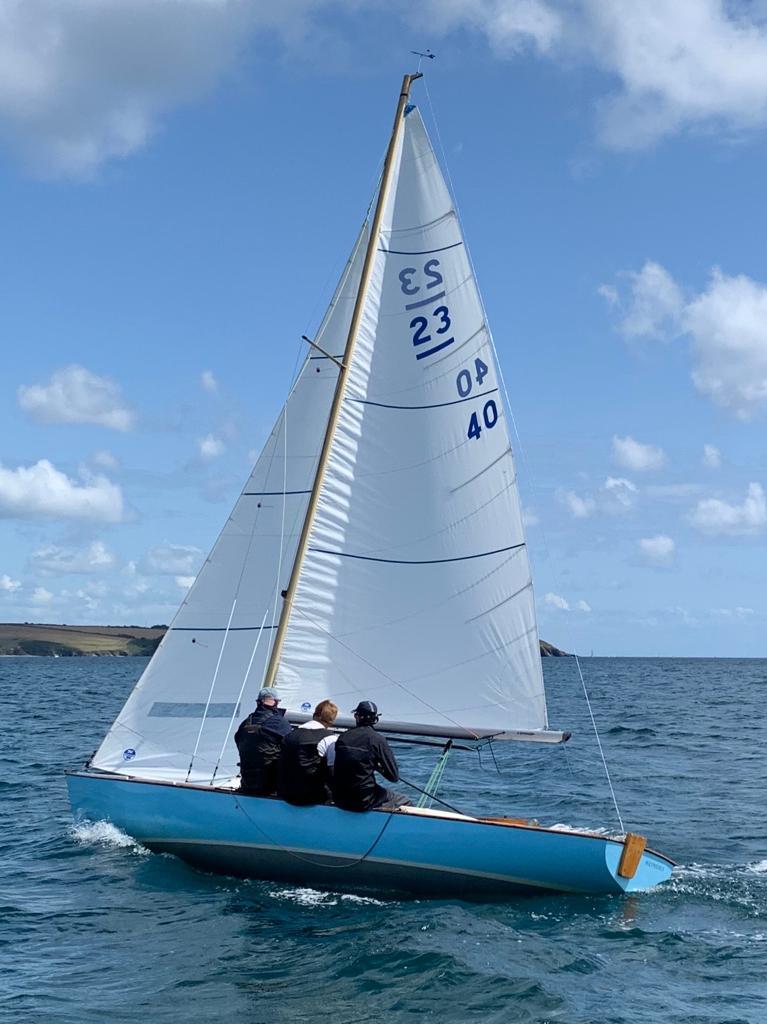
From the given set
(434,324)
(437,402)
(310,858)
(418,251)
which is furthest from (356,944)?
(418,251)

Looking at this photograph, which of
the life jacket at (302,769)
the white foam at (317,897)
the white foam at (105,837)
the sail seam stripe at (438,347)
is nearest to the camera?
the white foam at (317,897)

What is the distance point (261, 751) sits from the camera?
1111 centimetres

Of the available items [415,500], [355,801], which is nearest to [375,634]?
[415,500]

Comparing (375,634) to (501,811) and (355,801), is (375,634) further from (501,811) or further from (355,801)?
(501,811)

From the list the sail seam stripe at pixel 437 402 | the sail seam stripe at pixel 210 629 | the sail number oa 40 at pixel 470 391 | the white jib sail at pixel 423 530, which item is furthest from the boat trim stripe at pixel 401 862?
the sail seam stripe at pixel 437 402

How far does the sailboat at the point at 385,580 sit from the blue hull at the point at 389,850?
3.1 inches

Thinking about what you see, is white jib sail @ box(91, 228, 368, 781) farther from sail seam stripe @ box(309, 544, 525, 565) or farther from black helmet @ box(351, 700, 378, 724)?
black helmet @ box(351, 700, 378, 724)

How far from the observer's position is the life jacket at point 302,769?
10742 mm

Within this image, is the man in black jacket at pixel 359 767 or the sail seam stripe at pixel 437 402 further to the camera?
the sail seam stripe at pixel 437 402

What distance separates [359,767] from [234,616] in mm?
3343

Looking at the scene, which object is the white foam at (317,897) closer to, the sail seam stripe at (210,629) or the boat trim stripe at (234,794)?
the boat trim stripe at (234,794)

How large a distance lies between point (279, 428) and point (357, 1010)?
24.8 feet

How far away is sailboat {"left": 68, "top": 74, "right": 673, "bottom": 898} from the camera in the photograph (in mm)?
12234

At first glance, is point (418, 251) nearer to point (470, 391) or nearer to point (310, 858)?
point (470, 391)
